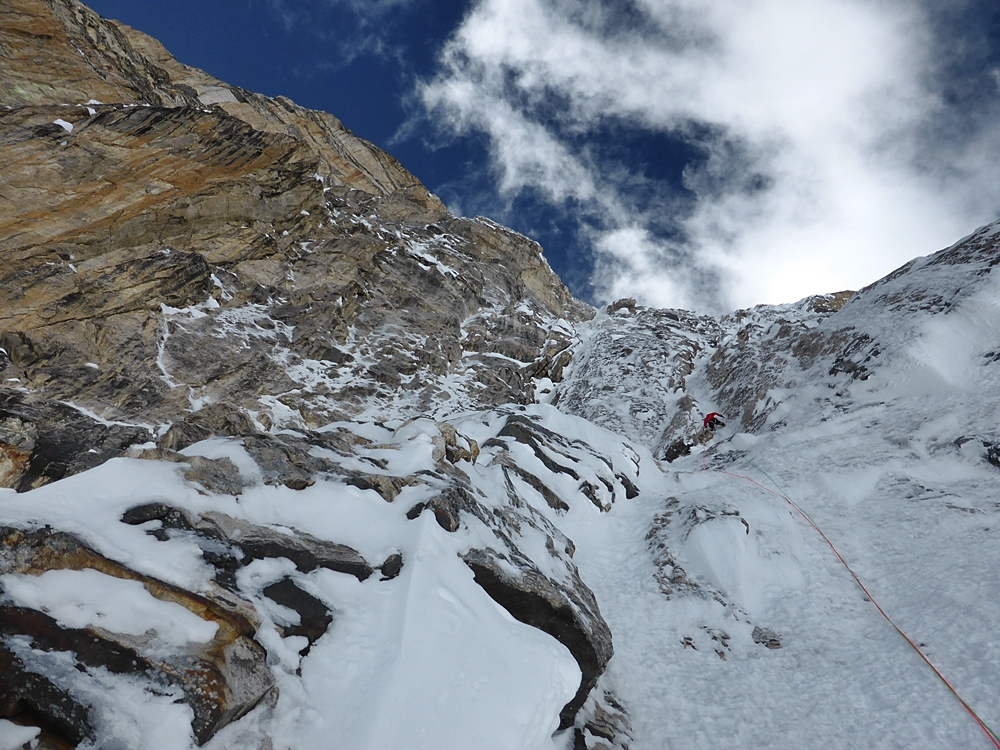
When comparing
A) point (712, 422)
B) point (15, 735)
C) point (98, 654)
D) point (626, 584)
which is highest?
point (712, 422)

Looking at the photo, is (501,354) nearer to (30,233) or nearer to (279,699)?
(30,233)

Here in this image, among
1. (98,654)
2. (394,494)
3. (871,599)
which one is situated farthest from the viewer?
(871,599)

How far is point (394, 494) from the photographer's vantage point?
27.1ft

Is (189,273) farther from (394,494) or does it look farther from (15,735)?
(15,735)

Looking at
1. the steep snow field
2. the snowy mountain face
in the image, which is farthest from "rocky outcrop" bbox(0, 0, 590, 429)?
the steep snow field

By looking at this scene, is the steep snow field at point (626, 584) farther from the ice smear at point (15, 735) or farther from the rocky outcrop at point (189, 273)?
the rocky outcrop at point (189, 273)

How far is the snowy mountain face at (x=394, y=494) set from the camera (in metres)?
4.50

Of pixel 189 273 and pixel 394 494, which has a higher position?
pixel 189 273

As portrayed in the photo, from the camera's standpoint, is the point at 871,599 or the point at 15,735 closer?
the point at 15,735

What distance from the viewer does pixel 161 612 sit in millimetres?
4359

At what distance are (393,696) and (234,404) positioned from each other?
21116 millimetres

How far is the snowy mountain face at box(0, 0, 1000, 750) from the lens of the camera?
4.50 meters

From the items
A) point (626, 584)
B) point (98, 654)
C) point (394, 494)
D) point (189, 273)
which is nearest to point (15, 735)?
point (98, 654)

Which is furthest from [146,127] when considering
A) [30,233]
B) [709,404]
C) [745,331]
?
[745,331]
